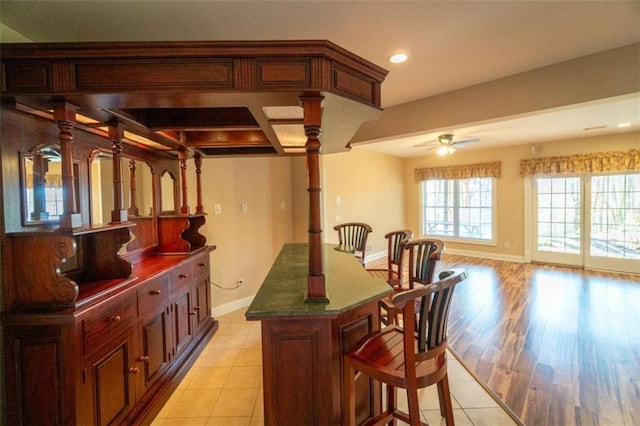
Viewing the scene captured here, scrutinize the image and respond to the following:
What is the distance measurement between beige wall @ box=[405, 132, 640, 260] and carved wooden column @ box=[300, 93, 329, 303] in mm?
6099

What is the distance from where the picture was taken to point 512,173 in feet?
19.9

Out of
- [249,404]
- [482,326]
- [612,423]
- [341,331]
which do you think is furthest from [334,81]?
[482,326]

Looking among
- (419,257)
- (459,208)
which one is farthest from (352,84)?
(459,208)

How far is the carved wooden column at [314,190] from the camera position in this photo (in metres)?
1.48

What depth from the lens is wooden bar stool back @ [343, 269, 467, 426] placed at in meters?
1.25

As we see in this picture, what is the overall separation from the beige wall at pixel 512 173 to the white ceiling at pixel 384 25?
3.96m

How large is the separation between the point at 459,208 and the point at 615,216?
2.62 m

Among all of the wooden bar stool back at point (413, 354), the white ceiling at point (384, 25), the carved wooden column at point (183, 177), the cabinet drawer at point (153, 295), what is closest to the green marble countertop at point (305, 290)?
the wooden bar stool back at point (413, 354)

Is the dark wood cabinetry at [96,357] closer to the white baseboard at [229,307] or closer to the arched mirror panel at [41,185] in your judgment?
the arched mirror panel at [41,185]

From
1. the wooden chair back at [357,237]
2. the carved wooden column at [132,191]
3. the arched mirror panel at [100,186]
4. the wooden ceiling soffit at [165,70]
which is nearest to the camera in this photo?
the wooden ceiling soffit at [165,70]

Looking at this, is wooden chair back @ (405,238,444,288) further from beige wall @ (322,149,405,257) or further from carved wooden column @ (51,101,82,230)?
beige wall @ (322,149,405,257)

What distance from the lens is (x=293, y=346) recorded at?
4.74 ft

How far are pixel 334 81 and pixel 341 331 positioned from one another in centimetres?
131

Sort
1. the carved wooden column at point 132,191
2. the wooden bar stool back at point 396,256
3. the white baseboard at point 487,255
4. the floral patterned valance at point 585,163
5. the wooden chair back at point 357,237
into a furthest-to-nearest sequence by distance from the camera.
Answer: the white baseboard at point 487,255 → the floral patterned valance at point 585,163 → the wooden chair back at point 357,237 → the wooden bar stool back at point 396,256 → the carved wooden column at point 132,191
